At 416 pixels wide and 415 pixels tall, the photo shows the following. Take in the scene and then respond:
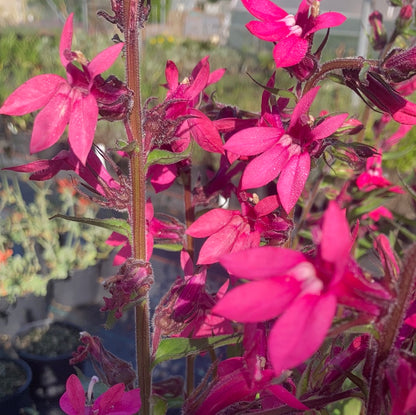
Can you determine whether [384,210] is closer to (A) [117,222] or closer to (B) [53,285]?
(A) [117,222]

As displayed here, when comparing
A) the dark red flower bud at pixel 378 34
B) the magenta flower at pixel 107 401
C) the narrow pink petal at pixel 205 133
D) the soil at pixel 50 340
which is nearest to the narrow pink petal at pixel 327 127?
the narrow pink petal at pixel 205 133

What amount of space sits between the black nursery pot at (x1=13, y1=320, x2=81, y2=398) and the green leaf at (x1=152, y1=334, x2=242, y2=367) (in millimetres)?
1048

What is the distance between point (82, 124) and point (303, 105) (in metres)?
0.23

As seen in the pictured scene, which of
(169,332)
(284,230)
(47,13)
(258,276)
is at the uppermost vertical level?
(258,276)

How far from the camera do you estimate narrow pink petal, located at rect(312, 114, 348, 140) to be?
580mm

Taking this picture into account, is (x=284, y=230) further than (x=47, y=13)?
No

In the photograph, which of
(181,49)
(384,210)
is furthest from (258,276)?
(181,49)

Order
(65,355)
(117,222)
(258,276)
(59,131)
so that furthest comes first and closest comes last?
1. (65,355)
2. (117,222)
3. (59,131)
4. (258,276)

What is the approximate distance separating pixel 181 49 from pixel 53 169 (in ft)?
22.7

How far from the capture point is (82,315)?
215 centimetres

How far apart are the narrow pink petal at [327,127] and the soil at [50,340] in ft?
4.57

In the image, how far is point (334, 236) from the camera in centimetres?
35

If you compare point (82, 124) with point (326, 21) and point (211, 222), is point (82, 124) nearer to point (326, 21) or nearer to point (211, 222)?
point (211, 222)

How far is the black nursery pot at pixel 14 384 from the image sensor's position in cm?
149
